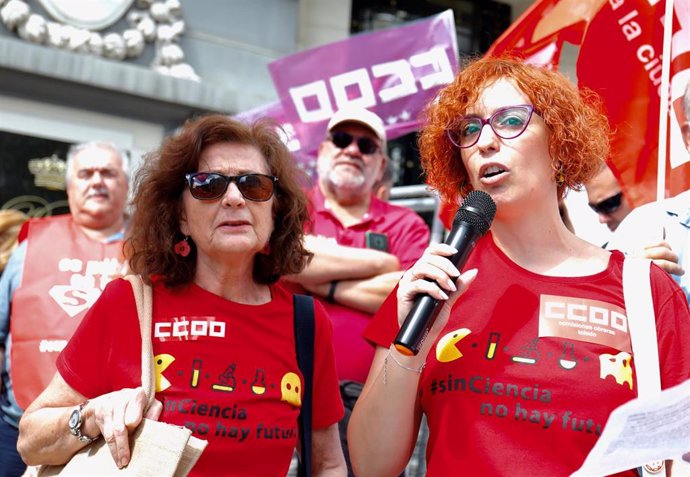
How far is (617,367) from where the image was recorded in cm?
219

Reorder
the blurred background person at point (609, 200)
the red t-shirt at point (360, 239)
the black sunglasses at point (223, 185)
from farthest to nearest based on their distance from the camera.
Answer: the red t-shirt at point (360, 239) → the blurred background person at point (609, 200) → the black sunglasses at point (223, 185)

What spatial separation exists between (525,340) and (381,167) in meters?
2.47

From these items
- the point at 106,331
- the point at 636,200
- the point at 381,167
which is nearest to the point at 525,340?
the point at 106,331

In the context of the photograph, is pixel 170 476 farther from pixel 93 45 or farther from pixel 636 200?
pixel 93 45

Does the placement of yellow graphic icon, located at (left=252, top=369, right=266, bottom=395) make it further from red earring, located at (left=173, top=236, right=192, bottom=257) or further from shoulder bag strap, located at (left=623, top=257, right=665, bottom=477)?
shoulder bag strap, located at (left=623, top=257, right=665, bottom=477)

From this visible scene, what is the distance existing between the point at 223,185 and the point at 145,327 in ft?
1.61

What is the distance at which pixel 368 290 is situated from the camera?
12.5 feet

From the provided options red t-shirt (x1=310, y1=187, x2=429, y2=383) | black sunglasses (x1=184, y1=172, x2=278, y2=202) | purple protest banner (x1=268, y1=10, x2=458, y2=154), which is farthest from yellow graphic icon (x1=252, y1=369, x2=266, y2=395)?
purple protest banner (x1=268, y1=10, x2=458, y2=154)

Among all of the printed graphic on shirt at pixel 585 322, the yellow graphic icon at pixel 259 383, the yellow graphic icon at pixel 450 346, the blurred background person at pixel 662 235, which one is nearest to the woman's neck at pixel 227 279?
the yellow graphic icon at pixel 259 383

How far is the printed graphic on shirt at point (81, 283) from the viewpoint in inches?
163

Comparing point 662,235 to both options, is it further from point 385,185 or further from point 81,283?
point 81,283

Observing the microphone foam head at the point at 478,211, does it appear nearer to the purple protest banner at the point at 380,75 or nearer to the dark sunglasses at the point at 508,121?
the dark sunglasses at the point at 508,121

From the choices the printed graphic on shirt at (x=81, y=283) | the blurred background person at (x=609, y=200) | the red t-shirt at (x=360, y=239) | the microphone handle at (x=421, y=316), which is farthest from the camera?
the printed graphic on shirt at (x=81, y=283)

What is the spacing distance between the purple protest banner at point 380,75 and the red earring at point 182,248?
103 inches
